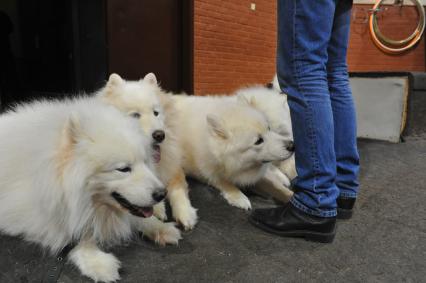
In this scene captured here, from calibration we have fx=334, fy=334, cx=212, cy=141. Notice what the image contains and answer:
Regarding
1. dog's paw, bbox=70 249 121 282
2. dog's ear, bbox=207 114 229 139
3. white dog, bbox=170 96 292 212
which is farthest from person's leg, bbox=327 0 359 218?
dog's paw, bbox=70 249 121 282

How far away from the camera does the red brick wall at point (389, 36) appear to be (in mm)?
7355

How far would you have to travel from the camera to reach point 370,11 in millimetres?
7379

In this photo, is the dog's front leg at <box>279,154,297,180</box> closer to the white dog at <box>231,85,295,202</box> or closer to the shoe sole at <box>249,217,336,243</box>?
the white dog at <box>231,85,295,202</box>

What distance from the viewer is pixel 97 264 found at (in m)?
1.52

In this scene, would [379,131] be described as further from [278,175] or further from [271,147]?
[271,147]

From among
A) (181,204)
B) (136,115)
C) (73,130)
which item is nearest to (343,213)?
Result: (181,204)

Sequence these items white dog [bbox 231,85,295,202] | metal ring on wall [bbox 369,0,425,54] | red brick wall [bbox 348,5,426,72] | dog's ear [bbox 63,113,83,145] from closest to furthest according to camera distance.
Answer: dog's ear [bbox 63,113,83,145] → white dog [bbox 231,85,295,202] → metal ring on wall [bbox 369,0,425,54] → red brick wall [bbox 348,5,426,72]

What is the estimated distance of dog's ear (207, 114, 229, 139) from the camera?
2350mm

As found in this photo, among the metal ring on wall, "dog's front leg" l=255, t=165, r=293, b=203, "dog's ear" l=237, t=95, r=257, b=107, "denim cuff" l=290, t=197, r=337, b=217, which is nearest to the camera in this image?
"denim cuff" l=290, t=197, r=337, b=217

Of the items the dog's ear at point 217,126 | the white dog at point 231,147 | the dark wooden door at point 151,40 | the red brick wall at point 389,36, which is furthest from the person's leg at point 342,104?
the red brick wall at point 389,36

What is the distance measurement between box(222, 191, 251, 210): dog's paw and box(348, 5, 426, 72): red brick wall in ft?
21.5

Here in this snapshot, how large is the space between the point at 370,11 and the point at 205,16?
167 inches

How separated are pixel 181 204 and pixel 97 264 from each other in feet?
2.33

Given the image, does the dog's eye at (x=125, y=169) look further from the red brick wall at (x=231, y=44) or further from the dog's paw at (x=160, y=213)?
the red brick wall at (x=231, y=44)
